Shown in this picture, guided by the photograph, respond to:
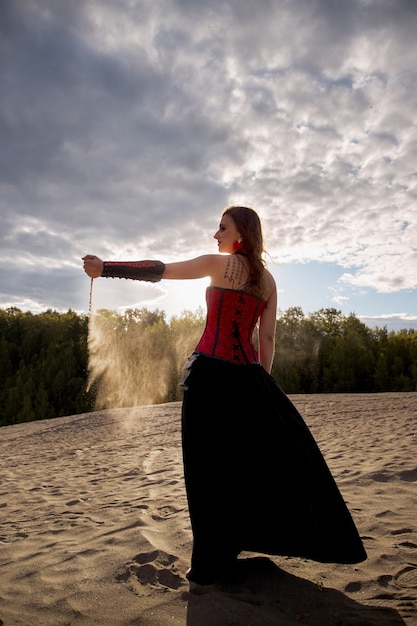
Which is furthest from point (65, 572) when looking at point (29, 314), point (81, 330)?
point (29, 314)

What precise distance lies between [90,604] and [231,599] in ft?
2.66

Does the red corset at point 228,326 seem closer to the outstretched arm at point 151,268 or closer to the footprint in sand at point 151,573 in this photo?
the outstretched arm at point 151,268

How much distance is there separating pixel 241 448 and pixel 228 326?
2.43ft

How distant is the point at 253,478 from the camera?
2.70m

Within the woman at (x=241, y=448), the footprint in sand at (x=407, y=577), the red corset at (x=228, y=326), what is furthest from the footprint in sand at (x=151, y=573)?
the red corset at (x=228, y=326)

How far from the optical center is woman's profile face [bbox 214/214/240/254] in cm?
299

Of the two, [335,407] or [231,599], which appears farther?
[335,407]

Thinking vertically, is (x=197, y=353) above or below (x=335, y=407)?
above

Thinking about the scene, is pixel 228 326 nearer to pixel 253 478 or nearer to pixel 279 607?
pixel 253 478

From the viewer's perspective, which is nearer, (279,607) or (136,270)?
(279,607)

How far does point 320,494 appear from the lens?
2.64 m

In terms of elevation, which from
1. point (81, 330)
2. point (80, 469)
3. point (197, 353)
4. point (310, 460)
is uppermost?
point (81, 330)

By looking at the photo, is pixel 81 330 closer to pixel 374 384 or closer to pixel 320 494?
pixel 374 384

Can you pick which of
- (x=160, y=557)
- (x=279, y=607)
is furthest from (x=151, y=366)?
(x=279, y=607)
